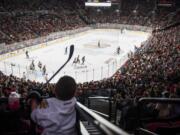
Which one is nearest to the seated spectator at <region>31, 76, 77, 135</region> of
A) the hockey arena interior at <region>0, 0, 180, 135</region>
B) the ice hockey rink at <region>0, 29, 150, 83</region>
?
the hockey arena interior at <region>0, 0, 180, 135</region>

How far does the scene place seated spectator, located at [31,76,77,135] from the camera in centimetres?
241

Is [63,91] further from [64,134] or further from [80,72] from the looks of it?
[80,72]

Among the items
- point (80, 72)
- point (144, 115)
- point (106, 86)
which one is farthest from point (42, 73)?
point (144, 115)

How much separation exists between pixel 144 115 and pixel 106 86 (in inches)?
420

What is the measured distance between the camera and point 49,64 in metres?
26.9

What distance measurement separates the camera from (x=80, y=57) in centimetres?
3006

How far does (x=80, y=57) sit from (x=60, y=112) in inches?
1090

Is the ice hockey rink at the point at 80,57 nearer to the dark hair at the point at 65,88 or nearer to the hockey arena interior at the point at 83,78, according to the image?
the hockey arena interior at the point at 83,78

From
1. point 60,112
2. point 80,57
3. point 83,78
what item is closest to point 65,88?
point 60,112

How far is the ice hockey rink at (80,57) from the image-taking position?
23.9m

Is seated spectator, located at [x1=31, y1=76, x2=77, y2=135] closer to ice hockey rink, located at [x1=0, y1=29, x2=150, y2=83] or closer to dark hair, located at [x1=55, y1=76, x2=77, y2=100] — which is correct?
dark hair, located at [x1=55, y1=76, x2=77, y2=100]

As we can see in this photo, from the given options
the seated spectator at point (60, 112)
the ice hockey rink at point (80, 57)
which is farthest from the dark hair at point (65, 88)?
the ice hockey rink at point (80, 57)

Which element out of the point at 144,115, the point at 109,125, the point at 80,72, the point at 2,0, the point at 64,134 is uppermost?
the point at 2,0

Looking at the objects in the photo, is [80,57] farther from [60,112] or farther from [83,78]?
[60,112]
